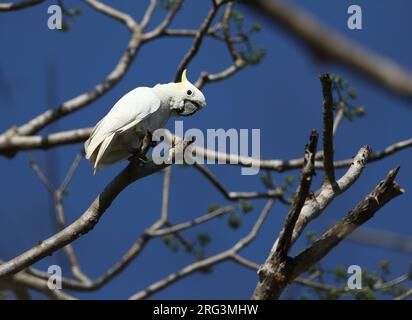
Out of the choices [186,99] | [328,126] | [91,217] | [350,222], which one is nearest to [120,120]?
[186,99]

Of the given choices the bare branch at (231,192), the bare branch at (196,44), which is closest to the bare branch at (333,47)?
the bare branch at (196,44)

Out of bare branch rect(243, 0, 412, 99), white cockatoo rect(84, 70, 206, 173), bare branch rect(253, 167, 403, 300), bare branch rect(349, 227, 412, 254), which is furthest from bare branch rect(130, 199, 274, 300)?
bare branch rect(243, 0, 412, 99)

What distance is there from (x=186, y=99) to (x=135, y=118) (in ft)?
1.46

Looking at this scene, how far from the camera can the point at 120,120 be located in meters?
3.56

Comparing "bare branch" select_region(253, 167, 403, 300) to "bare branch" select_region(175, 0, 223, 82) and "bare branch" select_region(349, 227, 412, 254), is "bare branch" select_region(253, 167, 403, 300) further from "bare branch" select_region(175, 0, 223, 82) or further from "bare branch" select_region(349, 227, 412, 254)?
"bare branch" select_region(175, 0, 223, 82)

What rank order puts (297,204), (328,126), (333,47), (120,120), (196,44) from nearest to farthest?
(333,47) < (297,204) < (328,126) < (120,120) < (196,44)

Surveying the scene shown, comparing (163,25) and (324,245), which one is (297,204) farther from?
(163,25)

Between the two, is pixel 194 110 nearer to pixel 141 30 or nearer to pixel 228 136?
pixel 228 136

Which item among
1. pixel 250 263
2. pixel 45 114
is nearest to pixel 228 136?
pixel 250 263

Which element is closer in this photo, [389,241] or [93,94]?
[389,241]

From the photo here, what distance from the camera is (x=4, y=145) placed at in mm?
5555

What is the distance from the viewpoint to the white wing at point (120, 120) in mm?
3514

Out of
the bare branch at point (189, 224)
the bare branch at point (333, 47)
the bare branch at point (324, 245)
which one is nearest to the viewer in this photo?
the bare branch at point (333, 47)

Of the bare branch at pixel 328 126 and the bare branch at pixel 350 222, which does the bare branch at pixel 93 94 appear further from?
the bare branch at pixel 350 222
